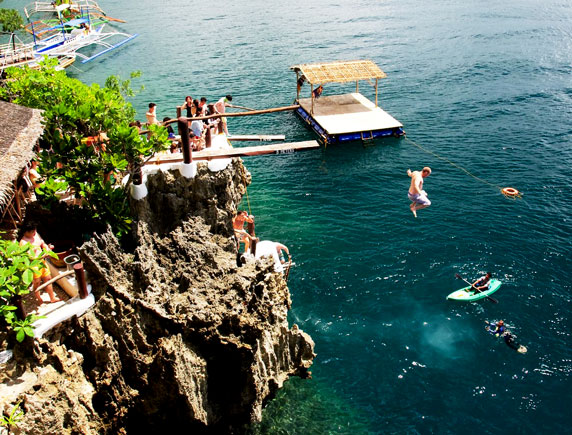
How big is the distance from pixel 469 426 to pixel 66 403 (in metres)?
15.5

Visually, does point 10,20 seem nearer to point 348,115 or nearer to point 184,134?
point 348,115

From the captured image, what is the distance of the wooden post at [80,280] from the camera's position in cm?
1536

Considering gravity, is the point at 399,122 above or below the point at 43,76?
below

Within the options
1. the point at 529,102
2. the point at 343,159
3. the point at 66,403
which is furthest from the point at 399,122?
the point at 66,403

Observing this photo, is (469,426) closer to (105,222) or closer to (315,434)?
(315,434)

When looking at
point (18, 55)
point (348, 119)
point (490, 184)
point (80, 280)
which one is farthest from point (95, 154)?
point (18, 55)

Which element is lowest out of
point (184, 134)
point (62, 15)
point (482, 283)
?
point (482, 283)

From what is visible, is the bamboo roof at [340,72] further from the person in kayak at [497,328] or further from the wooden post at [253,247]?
the person in kayak at [497,328]

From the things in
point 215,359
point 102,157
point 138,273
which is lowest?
point 215,359

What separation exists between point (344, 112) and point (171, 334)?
116 ft

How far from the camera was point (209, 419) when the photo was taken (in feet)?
61.0

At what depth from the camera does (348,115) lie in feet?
155

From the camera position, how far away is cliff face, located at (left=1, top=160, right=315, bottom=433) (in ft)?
51.4

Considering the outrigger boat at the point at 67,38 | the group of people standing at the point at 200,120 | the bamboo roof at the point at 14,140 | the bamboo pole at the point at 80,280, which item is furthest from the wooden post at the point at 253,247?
the outrigger boat at the point at 67,38
